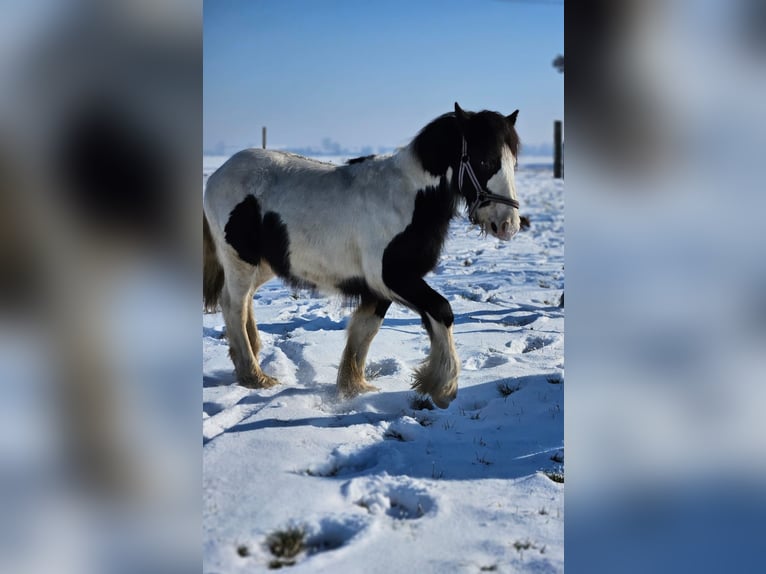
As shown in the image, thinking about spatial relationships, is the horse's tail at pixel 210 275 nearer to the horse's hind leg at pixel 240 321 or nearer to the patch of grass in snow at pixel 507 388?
the horse's hind leg at pixel 240 321

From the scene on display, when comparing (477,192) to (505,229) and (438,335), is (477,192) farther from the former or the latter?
(438,335)

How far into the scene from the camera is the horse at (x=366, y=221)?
9.04ft

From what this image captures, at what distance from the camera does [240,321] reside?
10.7 feet

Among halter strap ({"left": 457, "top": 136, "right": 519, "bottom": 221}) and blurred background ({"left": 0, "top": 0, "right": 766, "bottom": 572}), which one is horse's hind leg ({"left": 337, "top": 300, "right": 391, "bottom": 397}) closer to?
halter strap ({"left": 457, "top": 136, "right": 519, "bottom": 221})

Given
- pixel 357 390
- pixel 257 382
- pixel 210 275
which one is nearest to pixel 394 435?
pixel 357 390

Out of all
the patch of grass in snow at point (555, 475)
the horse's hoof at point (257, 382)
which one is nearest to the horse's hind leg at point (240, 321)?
the horse's hoof at point (257, 382)

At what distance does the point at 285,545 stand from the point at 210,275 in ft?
7.14

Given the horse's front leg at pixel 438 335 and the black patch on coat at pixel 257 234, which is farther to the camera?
the black patch on coat at pixel 257 234

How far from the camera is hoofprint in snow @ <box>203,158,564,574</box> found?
154 cm
